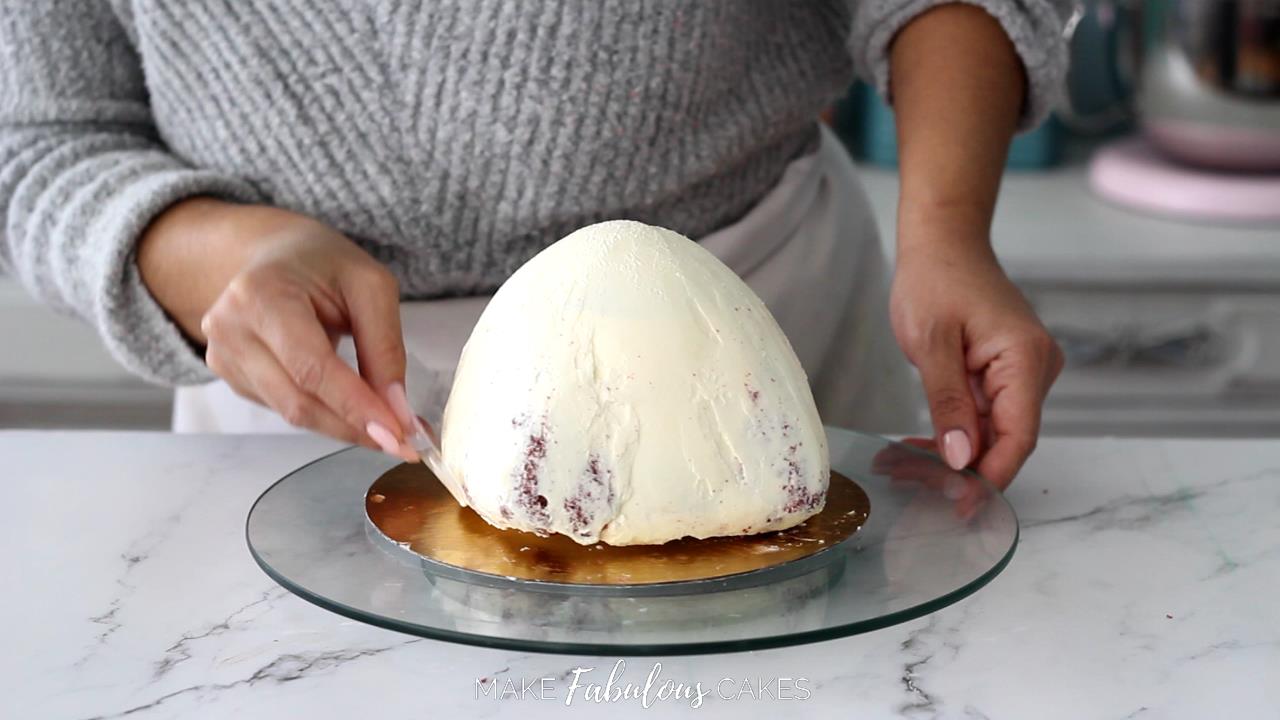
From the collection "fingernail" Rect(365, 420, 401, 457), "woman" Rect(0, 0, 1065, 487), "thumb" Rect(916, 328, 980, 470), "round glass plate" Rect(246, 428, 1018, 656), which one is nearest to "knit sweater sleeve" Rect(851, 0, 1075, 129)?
"woman" Rect(0, 0, 1065, 487)

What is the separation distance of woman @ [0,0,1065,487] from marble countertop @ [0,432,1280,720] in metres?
0.09

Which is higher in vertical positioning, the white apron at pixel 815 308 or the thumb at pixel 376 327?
the thumb at pixel 376 327

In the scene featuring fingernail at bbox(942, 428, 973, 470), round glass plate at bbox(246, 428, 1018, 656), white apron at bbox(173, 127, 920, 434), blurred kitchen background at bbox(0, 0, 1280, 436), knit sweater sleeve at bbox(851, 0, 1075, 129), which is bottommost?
blurred kitchen background at bbox(0, 0, 1280, 436)

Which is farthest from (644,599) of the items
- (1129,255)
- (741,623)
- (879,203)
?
(879,203)

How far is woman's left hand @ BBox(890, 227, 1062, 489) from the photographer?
73cm

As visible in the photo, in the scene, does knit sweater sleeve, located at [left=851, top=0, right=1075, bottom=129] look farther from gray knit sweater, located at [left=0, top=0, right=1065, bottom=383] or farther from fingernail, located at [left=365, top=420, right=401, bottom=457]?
fingernail, located at [left=365, top=420, right=401, bottom=457]

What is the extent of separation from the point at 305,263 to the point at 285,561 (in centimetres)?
18

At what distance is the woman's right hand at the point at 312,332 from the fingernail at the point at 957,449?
0.28 meters

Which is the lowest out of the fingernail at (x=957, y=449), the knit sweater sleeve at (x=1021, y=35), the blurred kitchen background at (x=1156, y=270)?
the blurred kitchen background at (x=1156, y=270)

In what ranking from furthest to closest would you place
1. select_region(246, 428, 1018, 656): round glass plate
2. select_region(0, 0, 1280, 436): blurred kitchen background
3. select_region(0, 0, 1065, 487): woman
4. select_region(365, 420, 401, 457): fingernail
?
select_region(0, 0, 1280, 436): blurred kitchen background
select_region(0, 0, 1065, 487): woman
select_region(365, 420, 401, 457): fingernail
select_region(246, 428, 1018, 656): round glass plate

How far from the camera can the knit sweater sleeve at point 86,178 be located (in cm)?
80

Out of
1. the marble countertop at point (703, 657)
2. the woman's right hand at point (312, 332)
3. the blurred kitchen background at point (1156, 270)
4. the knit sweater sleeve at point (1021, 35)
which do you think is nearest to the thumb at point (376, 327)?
the woman's right hand at point (312, 332)

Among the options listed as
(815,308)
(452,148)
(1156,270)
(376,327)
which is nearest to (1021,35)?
(815,308)

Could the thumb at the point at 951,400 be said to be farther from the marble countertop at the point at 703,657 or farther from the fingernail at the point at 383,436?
the fingernail at the point at 383,436
